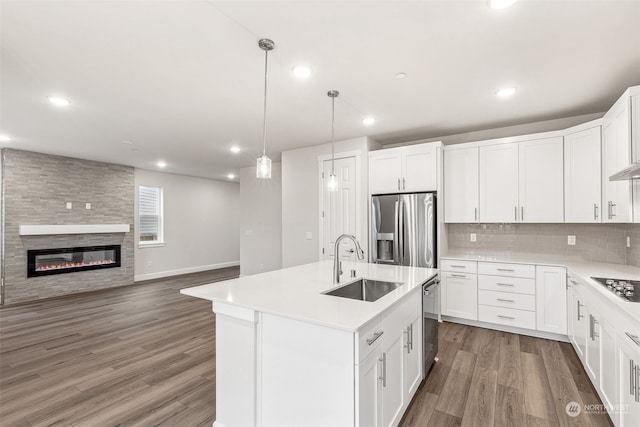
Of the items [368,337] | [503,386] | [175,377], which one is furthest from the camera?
[175,377]

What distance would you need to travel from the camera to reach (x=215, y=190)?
28.5 feet

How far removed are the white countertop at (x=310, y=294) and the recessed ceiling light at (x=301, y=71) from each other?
5.70ft

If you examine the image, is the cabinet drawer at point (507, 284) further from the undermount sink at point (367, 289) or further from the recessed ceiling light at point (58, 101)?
the recessed ceiling light at point (58, 101)

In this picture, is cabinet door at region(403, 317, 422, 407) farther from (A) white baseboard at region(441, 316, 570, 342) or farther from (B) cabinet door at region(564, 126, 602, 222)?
(B) cabinet door at region(564, 126, 602, 222)

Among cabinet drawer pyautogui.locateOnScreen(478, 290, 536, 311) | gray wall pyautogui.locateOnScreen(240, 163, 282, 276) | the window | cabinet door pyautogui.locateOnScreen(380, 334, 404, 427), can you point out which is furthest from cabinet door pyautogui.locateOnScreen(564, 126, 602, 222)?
the window

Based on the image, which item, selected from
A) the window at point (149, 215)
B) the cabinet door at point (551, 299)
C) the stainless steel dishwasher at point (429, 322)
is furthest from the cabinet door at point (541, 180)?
the window at point (149, 215)

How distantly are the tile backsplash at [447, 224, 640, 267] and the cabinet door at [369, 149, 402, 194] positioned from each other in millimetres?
1081

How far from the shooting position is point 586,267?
310 centimetres

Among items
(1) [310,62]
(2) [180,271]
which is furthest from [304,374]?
(2) [180,271]

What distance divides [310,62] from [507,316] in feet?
11.7

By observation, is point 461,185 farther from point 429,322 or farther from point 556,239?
point 429,322

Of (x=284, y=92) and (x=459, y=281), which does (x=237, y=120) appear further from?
(x=459, y=281)

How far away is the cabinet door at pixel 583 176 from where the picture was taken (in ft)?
10.3

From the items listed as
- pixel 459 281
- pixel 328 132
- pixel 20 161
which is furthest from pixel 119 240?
pixel 459 281
